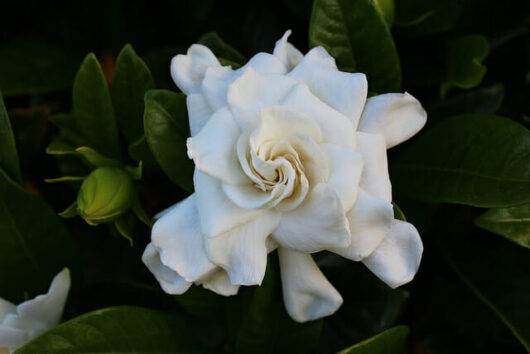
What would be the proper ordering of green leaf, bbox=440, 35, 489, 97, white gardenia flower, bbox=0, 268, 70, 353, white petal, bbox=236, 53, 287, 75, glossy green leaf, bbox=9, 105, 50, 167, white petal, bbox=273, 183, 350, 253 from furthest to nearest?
1. glossy green leaf, bbox=9, 105, 50, 167
2. green leaf, bbox=440, 35, 489, 97
3. white gardenia flower, bbox=0, 268, 70, 353
4. white petal, bbox=236, 53, 287, 75
5. white petal, bbox=273, 183, 350, 253

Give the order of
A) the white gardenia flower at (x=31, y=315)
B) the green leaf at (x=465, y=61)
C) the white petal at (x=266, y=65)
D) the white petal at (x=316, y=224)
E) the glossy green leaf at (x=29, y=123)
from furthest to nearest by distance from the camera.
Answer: the glossy green leaf at (x=29, y=123) < the green leaf at (x=465, y=61) < the white gardenia flower at (x=31, y=315) < the white petal at (x=266, y=65) < the white petal at (x=316, y=224)

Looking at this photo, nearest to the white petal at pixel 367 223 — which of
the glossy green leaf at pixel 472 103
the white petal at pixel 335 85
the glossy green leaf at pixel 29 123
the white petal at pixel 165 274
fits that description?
the white petal at pixel 335 85

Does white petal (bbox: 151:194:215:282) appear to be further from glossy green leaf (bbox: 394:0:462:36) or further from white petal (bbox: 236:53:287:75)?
glossy green leaf (bbox: 394:0:462:36)

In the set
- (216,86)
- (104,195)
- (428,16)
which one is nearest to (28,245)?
(104,195)

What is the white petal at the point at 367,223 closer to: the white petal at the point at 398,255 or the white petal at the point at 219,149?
the white petal at the point at 398,255

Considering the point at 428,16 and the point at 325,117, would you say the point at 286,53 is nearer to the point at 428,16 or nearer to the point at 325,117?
the point at 325,117

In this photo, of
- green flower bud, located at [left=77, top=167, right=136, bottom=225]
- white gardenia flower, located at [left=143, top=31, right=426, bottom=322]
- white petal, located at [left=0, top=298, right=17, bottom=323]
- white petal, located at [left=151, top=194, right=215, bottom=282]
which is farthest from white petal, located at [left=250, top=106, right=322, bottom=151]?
white petal, located at [left=0, top=298, right=17, bottom=323]
